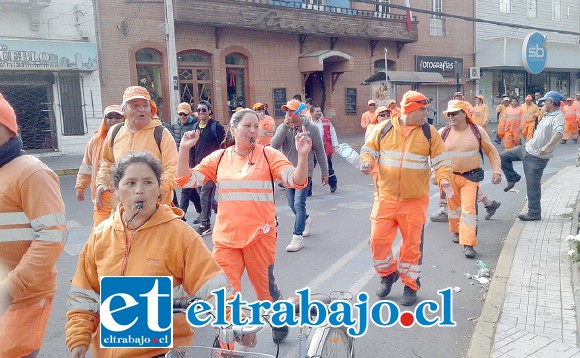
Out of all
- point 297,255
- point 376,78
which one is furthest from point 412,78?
point 297,255

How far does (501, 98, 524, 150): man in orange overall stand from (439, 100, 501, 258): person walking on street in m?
9.01

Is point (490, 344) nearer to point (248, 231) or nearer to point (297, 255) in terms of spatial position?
point (248, 231)

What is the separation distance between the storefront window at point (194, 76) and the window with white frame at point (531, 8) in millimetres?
22532

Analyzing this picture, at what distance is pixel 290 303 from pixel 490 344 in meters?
2.25

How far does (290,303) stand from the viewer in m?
2.49

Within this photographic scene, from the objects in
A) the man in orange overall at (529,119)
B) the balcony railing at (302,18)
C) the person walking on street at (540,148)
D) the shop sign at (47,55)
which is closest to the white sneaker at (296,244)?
the person walking on street at (540,148)

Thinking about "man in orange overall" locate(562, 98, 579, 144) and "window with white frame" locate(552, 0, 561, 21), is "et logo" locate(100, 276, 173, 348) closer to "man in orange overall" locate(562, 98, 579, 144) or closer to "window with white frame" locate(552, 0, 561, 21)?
"man in orange overall" locate(562, 98, 579, 144)

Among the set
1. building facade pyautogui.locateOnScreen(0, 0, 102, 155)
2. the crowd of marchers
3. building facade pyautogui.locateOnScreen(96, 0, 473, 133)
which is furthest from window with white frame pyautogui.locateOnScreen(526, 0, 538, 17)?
the crowd of marchers

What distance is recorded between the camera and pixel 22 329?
2.80 m

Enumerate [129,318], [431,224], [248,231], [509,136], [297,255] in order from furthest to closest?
1. [509,136]
2. [431,224]
3. [297,255]
4. [248,231]
5. [129,318]

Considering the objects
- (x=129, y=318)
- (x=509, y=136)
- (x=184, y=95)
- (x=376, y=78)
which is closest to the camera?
(x=129, y=318)

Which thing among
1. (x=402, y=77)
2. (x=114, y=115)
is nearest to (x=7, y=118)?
(x=114, y=115)

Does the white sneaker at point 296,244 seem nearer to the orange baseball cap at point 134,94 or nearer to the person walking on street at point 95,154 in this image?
the person walking on street at point 95,154

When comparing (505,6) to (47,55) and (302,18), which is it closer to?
(302,18)
